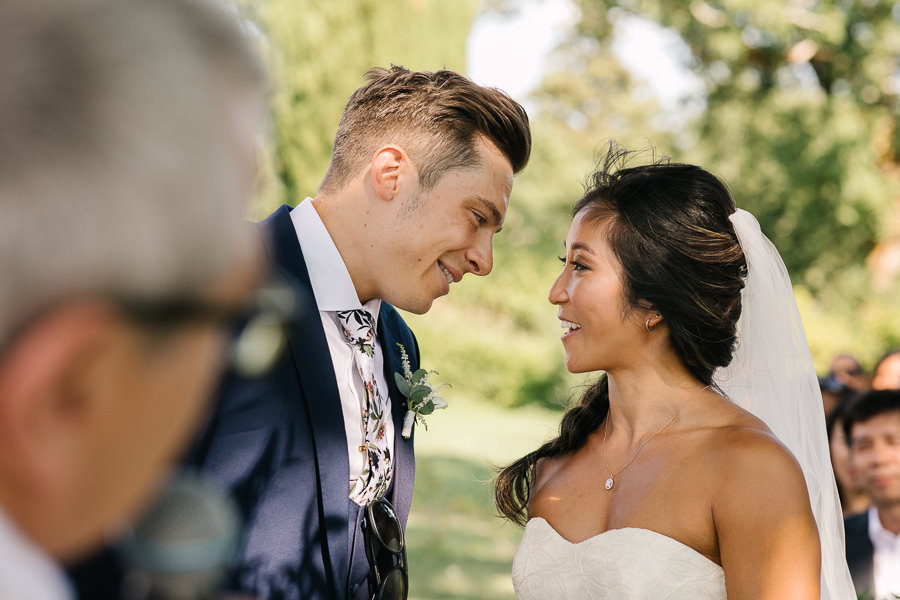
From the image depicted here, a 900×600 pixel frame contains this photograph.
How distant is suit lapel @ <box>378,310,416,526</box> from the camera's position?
10.2ft

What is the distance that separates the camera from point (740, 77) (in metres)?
18.5

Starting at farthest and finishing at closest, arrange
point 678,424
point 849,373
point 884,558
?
point 849,373, point 884,558, point 678,424

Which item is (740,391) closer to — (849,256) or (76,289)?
(76,289)

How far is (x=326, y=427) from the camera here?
265cm

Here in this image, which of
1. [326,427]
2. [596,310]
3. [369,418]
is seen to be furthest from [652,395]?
[326,427]

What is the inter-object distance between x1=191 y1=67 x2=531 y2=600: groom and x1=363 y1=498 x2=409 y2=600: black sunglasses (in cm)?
1

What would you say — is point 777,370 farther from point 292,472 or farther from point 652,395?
point 292,472

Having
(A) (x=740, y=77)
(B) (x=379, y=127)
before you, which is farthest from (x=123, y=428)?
(A) (x=740, y=77)

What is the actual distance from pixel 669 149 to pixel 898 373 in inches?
643

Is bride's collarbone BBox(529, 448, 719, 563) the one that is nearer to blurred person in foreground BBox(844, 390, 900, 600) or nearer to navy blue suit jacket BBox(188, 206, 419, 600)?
navy blue suit jacket BBox(188, 206, 419, 600)

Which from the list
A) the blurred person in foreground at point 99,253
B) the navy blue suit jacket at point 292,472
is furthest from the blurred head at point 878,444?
the blurred person in foreground at point 99,253

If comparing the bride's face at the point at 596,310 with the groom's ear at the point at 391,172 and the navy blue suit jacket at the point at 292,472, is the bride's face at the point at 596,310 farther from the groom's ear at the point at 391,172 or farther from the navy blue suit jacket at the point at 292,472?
the navy blue suit jacket at the point at 292,472

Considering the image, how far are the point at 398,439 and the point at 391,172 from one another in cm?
103

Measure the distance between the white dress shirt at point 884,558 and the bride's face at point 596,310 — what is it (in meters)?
2.55
